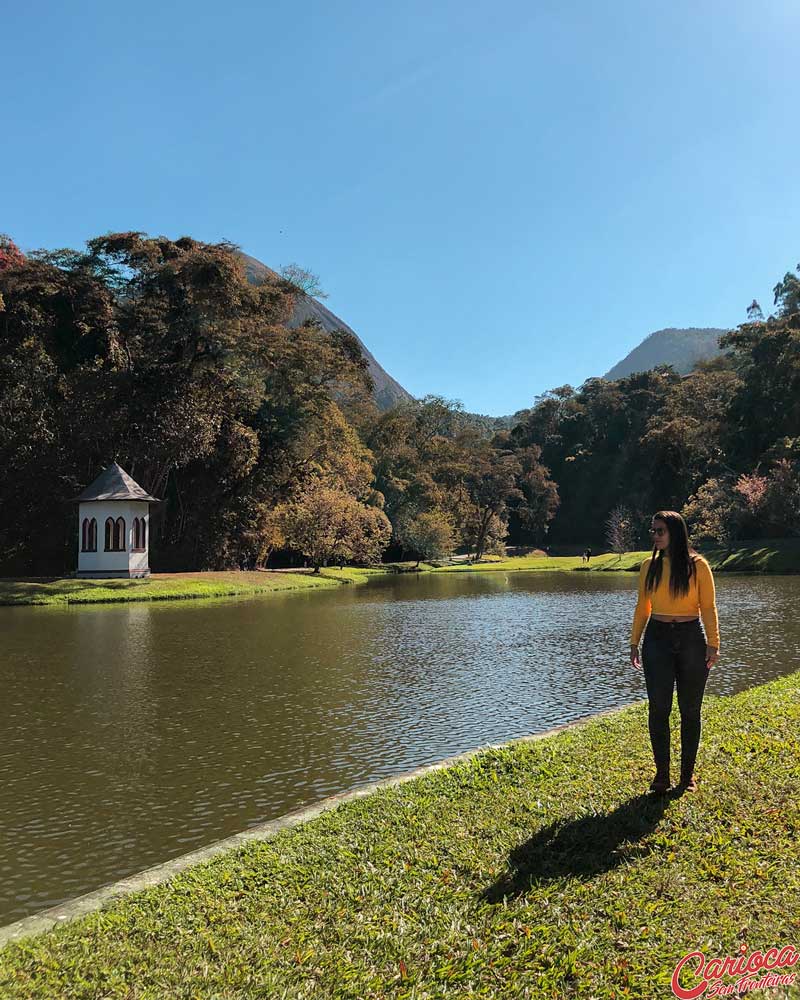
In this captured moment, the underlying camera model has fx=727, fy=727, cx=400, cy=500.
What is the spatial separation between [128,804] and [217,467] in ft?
107

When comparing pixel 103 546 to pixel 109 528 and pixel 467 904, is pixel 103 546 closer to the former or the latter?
pixel 109 528

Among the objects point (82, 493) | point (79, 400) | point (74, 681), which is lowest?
point (74, 681)

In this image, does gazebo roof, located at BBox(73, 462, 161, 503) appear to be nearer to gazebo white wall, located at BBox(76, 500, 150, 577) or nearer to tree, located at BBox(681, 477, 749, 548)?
gazebo white wall, located at BBox(76, 500, 150, 577)

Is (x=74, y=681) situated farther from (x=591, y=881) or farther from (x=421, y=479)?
(x=421, y=479)

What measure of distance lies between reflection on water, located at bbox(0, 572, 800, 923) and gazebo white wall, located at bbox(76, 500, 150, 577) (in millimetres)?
10462


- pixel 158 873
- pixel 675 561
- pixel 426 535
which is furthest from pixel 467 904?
pixel 426 535

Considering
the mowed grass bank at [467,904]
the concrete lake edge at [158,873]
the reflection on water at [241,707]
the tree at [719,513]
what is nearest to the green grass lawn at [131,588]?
the reflection on water at [241,707]

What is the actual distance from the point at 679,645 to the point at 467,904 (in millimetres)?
2461

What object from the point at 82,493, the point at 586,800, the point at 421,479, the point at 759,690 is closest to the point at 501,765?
the point at 586,800

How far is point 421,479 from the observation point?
62500 mm

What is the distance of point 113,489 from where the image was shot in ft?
101

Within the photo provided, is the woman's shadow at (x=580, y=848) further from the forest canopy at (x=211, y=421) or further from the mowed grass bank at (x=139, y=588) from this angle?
the forest canopy at (x=211, y=421)

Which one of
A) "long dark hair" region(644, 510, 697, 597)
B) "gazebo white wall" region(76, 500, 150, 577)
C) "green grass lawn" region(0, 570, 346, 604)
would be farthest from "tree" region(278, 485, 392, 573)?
"long dark hair" region(644, 510, 697, 597)

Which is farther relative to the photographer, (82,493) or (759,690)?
(82,493)
